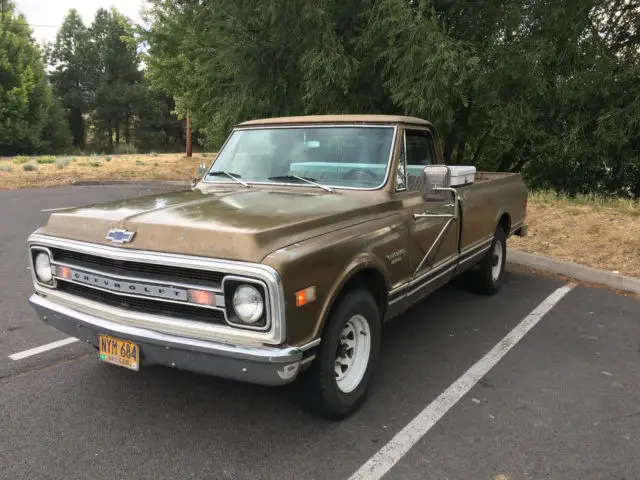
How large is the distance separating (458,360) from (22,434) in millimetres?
2985

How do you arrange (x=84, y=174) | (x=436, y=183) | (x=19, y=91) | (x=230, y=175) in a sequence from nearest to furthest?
(x=436, y=183) → (x=230, y=175) → (x=84, y=174) → (x=19, y=91)

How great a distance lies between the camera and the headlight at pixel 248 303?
261 cm

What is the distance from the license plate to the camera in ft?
9.36

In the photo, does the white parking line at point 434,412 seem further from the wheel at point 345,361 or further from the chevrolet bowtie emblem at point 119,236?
the chevrolet bowtie emblem at point 119,236

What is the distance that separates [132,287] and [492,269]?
4130 millimetres

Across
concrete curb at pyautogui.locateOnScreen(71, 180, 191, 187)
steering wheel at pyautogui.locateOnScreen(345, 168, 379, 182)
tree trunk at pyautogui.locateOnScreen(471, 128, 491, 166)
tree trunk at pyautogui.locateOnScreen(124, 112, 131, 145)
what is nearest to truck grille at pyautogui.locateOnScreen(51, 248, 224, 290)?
steering wheel at pyautogui.locateOnScreen(345, 168, 379, 182)

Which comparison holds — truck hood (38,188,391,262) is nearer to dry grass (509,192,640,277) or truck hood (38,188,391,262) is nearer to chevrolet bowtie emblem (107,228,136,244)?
chevrolet bowtie emblem (107,228,136,244)

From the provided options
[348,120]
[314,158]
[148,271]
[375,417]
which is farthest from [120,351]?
[348,120]

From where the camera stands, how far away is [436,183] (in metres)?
3.83

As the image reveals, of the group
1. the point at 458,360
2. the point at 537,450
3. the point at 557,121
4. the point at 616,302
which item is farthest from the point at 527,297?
the point at 557,121

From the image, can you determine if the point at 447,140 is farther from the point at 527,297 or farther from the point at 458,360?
the point at 458,360

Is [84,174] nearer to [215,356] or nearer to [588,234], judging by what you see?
[588,234]

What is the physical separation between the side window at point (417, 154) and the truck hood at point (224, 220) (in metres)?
0.55

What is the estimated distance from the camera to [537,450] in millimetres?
2934
